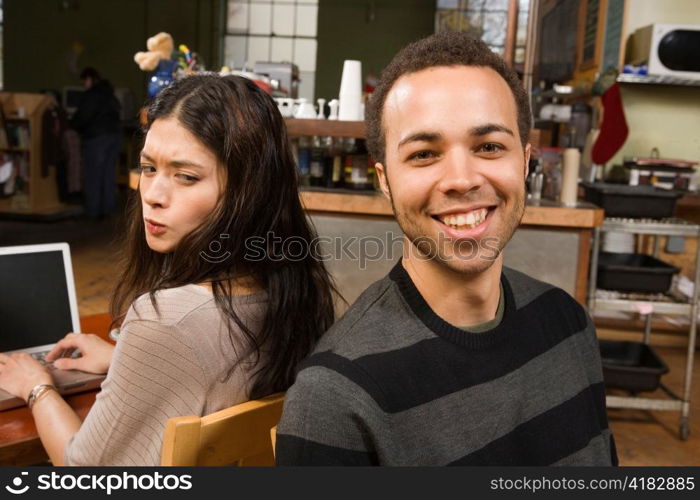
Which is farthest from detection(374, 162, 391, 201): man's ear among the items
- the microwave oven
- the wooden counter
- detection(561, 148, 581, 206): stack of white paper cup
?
the microwave oven

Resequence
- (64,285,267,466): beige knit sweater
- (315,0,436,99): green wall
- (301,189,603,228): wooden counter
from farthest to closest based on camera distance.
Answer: (315,0,436,99): green wall
(301,189,603,228): wooden counter
(64,285,267,466): beige knit sweater

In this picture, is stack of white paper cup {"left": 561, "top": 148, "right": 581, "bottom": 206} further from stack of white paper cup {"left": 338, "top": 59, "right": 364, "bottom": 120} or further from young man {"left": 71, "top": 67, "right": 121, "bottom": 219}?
young man {"left": 71, "top": 67, "right": 121, "bottom": 219}

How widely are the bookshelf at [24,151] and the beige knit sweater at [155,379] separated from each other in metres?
7.07

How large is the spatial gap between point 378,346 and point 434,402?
101 mm

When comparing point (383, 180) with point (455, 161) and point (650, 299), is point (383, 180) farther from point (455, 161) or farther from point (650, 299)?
point (650, 299)

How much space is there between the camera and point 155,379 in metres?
1.14

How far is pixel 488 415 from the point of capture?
3.06ft

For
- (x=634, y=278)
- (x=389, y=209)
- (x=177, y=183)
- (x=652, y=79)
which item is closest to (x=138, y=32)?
(x=652, y=79)

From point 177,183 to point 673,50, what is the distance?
11.9ft

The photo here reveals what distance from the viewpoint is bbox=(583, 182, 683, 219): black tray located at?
3.05m

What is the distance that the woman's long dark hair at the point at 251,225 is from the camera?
50.9 inches

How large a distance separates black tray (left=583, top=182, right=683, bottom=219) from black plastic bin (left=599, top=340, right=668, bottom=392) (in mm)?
659

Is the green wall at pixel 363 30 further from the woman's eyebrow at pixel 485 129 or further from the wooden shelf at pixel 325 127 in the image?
the woman's eyebrow at pixel 485 129

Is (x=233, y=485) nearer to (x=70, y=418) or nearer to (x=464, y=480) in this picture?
(x=464, y=480)
